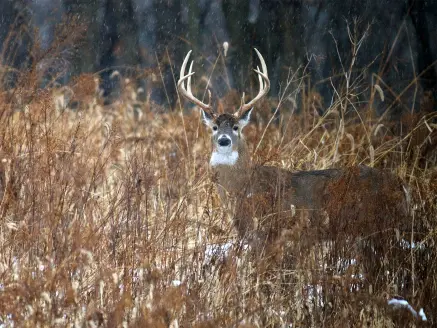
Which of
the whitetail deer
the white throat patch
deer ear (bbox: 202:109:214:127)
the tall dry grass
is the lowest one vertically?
the tall dry grass

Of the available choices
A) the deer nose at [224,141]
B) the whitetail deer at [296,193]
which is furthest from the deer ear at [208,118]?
the deer nose at [224,141]

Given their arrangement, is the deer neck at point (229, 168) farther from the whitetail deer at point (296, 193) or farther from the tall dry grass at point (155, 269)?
the tall dry grass at point (155, 269)

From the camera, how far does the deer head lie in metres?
6.67

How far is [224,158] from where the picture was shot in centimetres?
670

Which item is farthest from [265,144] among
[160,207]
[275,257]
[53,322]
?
[53,322]

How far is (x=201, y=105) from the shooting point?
22.7 ft

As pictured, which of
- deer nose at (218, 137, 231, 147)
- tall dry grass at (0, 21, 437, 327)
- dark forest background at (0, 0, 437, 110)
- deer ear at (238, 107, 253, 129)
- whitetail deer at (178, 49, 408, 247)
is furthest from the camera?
dark forest background at (0, 0, 437, 110)

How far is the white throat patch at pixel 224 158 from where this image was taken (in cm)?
670

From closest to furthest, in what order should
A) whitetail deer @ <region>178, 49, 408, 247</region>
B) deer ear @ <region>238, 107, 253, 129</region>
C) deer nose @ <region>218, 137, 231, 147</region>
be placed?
whitetail deer @ <region>178, 49, 408, 247</region>
deer nose @ <region>218, 137, 231, 147</region>
deer ear @ <region>238, 107, 253, 129</region>

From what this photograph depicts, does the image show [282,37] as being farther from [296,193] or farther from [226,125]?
[296,193]

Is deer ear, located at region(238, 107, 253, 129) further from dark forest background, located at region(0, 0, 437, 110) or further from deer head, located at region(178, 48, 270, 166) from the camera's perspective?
dark forest background, located at region(0, 0, 437, 110)

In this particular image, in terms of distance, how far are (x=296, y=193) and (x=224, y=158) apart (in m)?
0.65

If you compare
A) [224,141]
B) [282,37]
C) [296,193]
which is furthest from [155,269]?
[282,37]

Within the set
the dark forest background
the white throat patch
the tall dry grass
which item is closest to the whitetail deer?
the white throat patch
